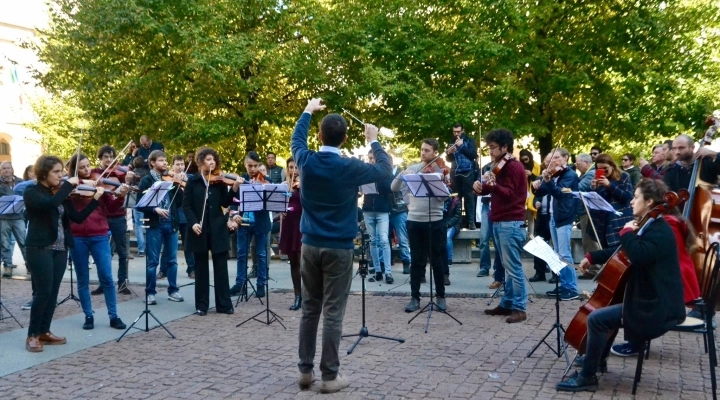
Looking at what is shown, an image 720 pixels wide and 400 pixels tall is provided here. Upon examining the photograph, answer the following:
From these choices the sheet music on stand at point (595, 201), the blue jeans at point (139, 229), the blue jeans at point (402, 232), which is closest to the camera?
the sheet music on stand at point (595, 201)

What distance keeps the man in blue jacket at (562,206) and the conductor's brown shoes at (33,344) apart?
19.4 feet

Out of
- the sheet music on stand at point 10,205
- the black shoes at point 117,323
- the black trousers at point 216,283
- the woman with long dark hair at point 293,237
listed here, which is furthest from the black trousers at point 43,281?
the woman with long dark hair at point 293,237

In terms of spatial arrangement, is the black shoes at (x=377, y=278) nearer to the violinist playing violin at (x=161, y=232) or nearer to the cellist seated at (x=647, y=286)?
the violinist playing violin at (x=161, y=232)

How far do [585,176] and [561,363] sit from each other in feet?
13.5

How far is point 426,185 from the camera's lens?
8.29 metres

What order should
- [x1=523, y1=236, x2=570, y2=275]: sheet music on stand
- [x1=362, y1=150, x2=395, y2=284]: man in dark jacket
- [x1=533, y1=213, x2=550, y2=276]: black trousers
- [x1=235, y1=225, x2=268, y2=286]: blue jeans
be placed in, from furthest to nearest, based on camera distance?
[x1=362, y1=150, x2=395, y2=284]: man in dark jacket → [x1=533, y1=213, x2=550, y2=276]: black trousers → [x1=235, y1=225, x2=268, y2=286]: blue jeans → [x1=523, y1=236, x2=570, y2=275]: sheet music on stand

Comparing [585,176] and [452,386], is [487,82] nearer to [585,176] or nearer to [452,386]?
[585,176]

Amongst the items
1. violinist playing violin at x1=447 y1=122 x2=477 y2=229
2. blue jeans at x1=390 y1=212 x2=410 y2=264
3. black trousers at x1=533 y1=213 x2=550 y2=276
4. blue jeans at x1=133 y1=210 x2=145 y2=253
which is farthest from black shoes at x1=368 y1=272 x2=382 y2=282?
blue jeans at x1=133 y1=210 x2=145 y2=253

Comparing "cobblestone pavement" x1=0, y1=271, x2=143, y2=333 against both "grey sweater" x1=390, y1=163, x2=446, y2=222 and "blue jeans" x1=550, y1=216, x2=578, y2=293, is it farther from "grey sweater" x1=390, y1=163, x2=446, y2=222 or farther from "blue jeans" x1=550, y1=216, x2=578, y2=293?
"blue jeans" x1=550, y1=216, x2=578, y2=293

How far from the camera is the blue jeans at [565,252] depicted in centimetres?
955

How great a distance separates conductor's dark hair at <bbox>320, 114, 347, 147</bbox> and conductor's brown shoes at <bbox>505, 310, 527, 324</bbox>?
12.0 feet

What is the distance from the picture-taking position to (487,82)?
715 inches

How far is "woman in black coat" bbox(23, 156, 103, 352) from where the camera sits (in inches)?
284

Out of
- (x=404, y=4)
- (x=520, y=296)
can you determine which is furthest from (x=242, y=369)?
(x=404, y=4)
